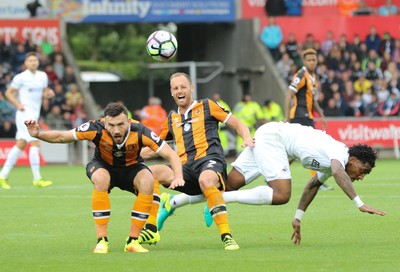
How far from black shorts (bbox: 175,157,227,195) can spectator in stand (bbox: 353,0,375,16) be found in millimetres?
24808

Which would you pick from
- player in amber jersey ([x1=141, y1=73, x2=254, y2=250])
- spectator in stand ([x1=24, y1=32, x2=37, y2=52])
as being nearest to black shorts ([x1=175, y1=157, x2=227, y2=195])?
player in amber jersey ([x1=141, y1=73, x2=254, y2=250])

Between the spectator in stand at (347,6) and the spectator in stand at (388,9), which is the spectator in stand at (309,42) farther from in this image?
the spectator in stand at (388,9)

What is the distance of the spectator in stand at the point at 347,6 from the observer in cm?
3491

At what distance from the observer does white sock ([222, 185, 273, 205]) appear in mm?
10711

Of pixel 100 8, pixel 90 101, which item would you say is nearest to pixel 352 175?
pixel 90 101

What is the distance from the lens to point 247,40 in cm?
3431

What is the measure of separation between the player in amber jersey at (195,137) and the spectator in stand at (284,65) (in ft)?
71.2

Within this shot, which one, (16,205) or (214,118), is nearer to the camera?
(214,118)

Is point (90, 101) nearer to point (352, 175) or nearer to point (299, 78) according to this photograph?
point (299, 78)

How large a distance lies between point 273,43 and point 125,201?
703 inches

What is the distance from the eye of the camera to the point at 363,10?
1379 inches

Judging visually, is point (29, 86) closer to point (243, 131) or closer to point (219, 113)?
point (219, 113)

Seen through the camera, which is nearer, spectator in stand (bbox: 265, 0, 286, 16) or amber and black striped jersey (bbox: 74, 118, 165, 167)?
amber and black striped jersey (bbox: 74, 118, 165, 167)

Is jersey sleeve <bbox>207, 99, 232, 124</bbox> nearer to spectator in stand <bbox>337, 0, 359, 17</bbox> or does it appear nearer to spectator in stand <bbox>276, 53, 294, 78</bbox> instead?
spectator in stand <bbox>276, 53, 294, 78</bbox>
